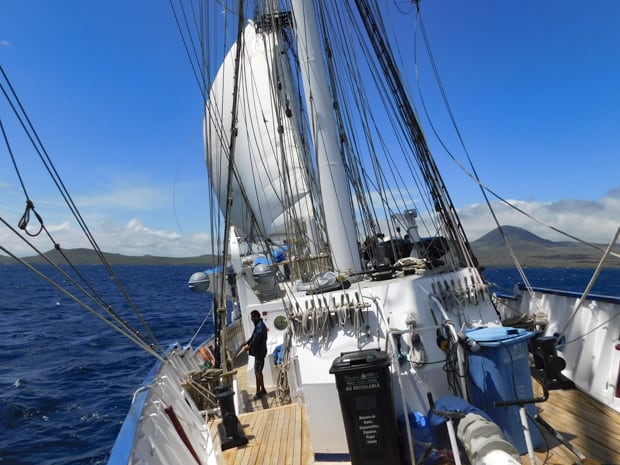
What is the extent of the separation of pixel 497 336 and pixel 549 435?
129cm

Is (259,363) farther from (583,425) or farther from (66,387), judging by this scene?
(66,387)

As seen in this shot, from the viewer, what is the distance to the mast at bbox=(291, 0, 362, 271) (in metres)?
5.64

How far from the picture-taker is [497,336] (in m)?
3.72

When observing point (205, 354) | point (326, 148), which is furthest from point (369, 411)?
point (205, 354)

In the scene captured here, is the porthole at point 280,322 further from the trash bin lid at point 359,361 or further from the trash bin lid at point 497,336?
the trash bin lid at point 497,336

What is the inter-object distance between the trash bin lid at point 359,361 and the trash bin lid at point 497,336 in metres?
0.88

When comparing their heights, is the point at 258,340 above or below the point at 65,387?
above

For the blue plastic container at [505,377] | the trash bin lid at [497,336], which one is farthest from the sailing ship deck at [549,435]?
the trash bin lid at [497,336]

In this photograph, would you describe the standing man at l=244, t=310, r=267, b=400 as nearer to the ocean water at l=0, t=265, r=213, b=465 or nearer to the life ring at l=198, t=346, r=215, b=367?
the life ring at l=198, t=346, r=215, b=367

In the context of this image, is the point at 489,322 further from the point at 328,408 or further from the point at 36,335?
the point at 36,335

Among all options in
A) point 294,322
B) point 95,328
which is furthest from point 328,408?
point 95,328

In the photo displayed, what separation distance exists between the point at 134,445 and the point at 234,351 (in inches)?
371

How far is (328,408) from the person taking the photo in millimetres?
4148

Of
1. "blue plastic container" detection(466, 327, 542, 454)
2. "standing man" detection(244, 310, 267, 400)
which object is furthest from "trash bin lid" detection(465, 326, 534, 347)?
"standing man" detection(244, 310, 267, 400)
